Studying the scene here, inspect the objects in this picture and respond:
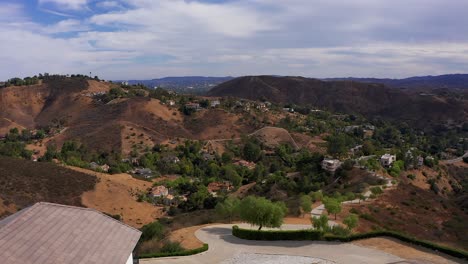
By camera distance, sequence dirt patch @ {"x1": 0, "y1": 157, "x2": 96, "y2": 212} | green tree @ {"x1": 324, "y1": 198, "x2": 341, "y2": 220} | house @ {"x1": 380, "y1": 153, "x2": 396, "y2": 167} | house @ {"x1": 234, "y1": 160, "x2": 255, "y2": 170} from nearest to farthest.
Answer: green tree @ {"x1": 324, "y1": 198, "x2": 341, "y2": 220}
dirt patch @ {"x1": 0, "y1": 157, "x2": 96, "y2": 212}
house @ {"x1": 380, "y1": 153, "x2": 396, "y2": 167}
house @ {"x1": 234, "y1": 160, "x2": 255, "y2": 170}

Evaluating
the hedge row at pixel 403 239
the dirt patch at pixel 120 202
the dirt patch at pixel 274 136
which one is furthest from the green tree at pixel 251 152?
the hedge row at pixel 403 239

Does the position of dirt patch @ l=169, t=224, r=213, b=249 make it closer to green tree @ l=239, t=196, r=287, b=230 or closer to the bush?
the bush

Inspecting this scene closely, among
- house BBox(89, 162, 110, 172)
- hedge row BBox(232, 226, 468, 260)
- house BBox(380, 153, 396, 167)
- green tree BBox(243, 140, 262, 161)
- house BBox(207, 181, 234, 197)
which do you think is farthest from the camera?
green tree BBox(243, 140, 262, 161)

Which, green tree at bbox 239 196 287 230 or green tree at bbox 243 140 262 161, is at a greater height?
green tree at bbox 239 196 287 230

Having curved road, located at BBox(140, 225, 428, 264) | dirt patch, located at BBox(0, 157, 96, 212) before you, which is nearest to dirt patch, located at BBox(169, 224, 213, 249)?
curved road, located at BBox(140, 225, 428, 264)

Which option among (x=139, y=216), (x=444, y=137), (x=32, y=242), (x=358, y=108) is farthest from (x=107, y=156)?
(x=358, y=108)

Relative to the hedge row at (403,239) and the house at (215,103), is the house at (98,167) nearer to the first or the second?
the hedge row at (403,239)

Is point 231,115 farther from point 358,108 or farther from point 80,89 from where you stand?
point 358,108

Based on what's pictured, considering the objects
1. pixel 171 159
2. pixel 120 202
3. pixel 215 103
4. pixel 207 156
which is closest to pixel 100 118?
pixel 171 159
